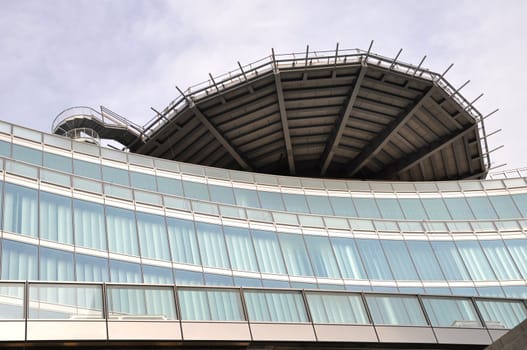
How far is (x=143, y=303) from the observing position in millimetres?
15641

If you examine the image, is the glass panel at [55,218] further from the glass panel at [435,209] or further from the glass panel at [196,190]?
the glass panel at [435,209]

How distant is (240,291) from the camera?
16.9 metres

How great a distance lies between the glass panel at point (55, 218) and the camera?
2484cm

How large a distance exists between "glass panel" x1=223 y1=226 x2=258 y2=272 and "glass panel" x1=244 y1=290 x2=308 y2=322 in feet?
37.9

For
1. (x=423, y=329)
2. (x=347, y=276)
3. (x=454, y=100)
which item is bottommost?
(x=423, y=329)

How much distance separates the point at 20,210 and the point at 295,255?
1217cm

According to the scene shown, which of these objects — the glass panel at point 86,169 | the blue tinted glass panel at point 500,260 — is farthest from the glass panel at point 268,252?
the blue tinted glass panel at point 500,260

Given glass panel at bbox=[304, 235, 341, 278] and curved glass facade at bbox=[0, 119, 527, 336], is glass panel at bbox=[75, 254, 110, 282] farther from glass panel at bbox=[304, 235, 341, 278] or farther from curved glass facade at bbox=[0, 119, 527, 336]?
glass panel at bbox=[304, 235, 341, 278]

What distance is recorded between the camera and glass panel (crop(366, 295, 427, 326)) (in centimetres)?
1766

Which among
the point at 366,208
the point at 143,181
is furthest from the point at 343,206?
the point at 143,181

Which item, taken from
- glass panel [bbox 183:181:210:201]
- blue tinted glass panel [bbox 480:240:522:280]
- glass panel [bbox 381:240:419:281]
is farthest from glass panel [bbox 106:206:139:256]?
blue tinted glass panel [bbox 480:240:522:280]

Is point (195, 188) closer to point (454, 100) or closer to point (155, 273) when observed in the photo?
point (155, 273)

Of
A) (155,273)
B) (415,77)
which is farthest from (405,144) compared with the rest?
(155,273)

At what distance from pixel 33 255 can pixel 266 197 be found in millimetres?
14950
